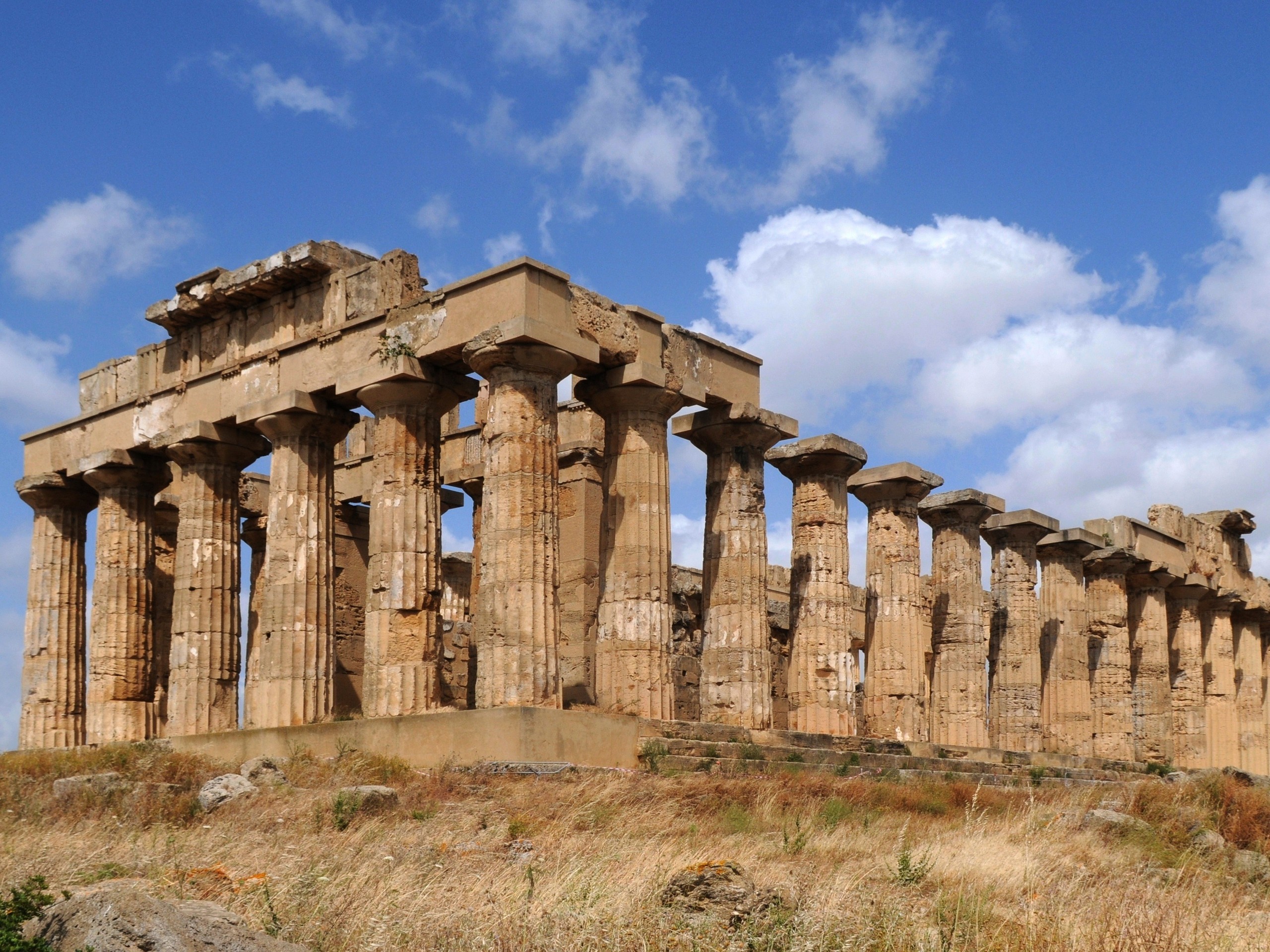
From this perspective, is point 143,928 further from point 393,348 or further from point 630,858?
point 393,348

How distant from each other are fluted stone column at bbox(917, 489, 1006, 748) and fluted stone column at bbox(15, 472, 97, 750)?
14.7 meters

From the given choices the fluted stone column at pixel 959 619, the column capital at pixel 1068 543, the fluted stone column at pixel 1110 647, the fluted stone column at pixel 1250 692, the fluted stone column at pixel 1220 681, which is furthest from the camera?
the fluted stone column at pixel 1250 692

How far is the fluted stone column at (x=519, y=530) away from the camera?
17.4 m

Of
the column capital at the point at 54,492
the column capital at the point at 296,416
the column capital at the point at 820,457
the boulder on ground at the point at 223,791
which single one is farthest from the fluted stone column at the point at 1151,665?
the boulder on ground at the point at 223,791

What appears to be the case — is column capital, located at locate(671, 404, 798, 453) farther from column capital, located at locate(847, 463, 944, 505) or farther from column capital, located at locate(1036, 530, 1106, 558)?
column capital, located at locate(1036, 530, 1106, 558)

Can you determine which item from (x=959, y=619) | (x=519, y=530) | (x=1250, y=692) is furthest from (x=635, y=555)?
(x=1250, y=692)

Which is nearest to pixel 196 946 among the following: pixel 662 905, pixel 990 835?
pixel 662 905

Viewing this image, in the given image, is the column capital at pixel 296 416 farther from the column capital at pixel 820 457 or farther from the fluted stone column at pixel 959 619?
the fluted stone column at pixel 959 619

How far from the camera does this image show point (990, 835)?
1351 centimetres

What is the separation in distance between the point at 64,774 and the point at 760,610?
30.3 ft

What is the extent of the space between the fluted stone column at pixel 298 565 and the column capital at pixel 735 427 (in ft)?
15.8

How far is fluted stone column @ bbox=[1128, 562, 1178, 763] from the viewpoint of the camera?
32.1 meters

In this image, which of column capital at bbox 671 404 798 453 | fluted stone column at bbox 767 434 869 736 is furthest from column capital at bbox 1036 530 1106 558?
column capital at bbox 671 404 798 453

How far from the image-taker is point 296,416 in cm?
2044
